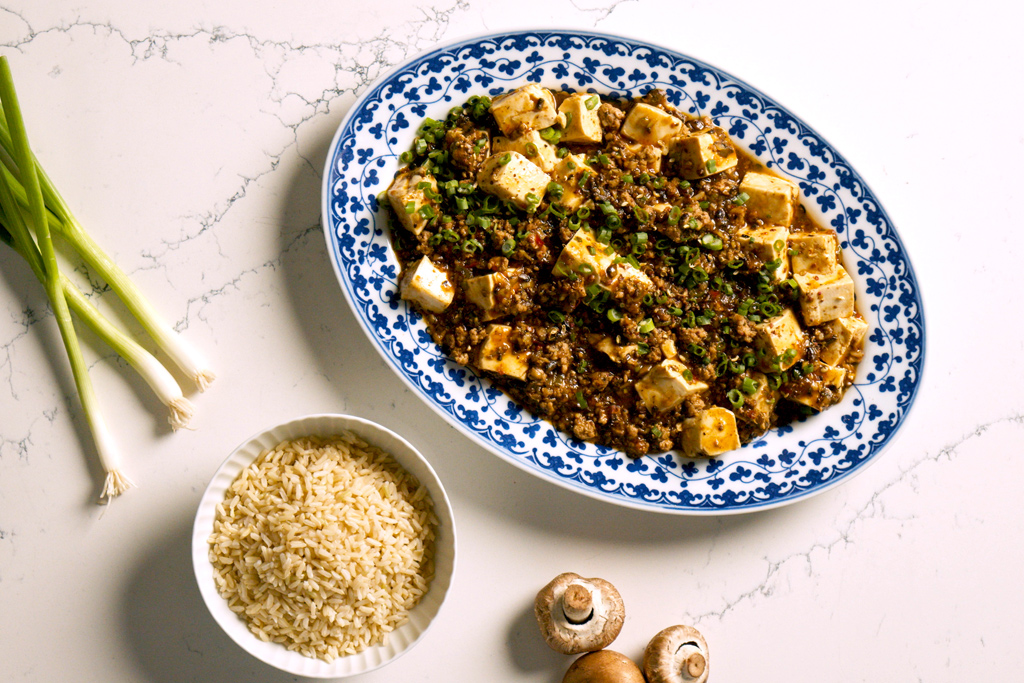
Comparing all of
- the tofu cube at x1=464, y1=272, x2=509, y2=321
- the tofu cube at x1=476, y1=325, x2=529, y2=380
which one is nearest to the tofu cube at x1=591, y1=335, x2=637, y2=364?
the tofu cube at x1=476, y1=325, x2=529, y2=380

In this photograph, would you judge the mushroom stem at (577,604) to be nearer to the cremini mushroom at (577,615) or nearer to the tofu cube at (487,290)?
the cremini mushroom at (577,615)

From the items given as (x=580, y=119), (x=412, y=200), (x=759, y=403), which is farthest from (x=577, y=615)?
(x=580, y=119)

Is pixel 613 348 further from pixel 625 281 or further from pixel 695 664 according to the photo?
pixel 695 664

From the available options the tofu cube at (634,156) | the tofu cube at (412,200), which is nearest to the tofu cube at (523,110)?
the tofu cube at (634,156)

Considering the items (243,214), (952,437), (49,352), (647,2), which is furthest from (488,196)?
(952,437)

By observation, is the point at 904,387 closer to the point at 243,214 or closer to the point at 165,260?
the point at 243,214

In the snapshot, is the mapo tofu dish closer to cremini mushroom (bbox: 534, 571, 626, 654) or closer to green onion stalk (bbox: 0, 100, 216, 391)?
cremini mushroom (bbox: 534, 571, 626, 654)
